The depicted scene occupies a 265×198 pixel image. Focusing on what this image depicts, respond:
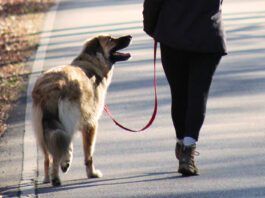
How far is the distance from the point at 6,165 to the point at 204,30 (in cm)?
265

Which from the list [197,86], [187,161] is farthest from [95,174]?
[197,86]

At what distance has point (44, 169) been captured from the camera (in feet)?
27.6

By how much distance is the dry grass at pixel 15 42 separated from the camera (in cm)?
1379

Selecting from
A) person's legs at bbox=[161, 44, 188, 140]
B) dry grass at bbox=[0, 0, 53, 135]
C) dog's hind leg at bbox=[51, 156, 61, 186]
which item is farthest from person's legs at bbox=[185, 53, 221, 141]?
dry grass at bbox=[0, 0, 53, 135]

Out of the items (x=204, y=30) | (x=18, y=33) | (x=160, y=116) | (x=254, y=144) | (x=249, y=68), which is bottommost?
(x=18, y=33)

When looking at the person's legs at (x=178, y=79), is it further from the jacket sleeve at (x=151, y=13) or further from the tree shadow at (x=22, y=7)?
the tree shadow at (x=22, y=7)

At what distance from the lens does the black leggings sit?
7898 millimetres

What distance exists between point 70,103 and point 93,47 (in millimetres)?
889

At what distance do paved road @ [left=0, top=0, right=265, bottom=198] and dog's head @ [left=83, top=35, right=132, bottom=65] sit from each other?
1.02 meters

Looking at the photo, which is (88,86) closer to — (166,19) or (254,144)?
(166,19)

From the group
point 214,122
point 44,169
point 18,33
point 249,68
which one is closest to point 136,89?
point 249,68

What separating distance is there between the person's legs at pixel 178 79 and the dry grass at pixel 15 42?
10.9 feet

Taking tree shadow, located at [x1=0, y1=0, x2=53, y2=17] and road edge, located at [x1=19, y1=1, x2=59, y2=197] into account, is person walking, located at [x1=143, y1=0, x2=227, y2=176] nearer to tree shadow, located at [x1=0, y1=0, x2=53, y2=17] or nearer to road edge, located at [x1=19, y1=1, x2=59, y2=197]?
road edge, located at [x1=19, y1=1, x2=59, y2=197]

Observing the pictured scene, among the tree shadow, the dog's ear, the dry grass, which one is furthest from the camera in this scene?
the tree shadow
